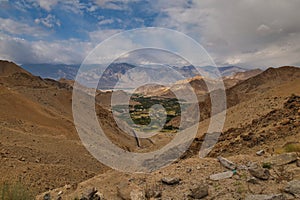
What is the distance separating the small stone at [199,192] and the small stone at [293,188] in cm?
168

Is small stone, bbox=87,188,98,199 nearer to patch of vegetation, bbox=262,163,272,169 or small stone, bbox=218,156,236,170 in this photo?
small stone, bbox=218,156,236,170

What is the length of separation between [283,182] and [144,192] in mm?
3208

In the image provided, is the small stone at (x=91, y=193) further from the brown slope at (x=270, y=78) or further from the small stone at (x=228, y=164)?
the brown slope at (x=270, y=78)

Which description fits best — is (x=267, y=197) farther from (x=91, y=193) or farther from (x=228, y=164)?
(x=91, y=193)

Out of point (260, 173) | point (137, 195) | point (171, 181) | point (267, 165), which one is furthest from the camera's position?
point (171, 181)

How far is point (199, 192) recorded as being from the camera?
20.6 feet

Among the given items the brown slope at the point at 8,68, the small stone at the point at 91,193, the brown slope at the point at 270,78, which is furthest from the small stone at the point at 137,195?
the brown slope at the point at 8,68

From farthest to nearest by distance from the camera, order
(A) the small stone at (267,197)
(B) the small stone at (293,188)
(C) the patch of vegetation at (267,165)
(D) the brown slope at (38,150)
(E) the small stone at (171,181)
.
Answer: (D) the brown slope at (38,150), (E) the small stone at (171,181), (C) the patch of vegetation at (267,165), (B) the small stone at (293,188), (A) the small stone at (267,197)

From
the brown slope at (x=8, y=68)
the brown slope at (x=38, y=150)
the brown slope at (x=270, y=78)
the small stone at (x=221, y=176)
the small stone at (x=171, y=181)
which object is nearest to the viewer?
the small stone at (x=221, y=176)

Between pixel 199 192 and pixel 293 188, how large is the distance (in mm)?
1938

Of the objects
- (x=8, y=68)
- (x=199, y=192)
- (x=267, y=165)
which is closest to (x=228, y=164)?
(x=267, y=165)

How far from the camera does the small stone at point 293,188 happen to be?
5.75 metres

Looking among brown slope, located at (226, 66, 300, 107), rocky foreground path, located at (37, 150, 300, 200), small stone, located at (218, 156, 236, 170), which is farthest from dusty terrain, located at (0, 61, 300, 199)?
brown slope, located at (226, 66, 300, 107)

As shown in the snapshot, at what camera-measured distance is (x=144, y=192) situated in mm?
6867
